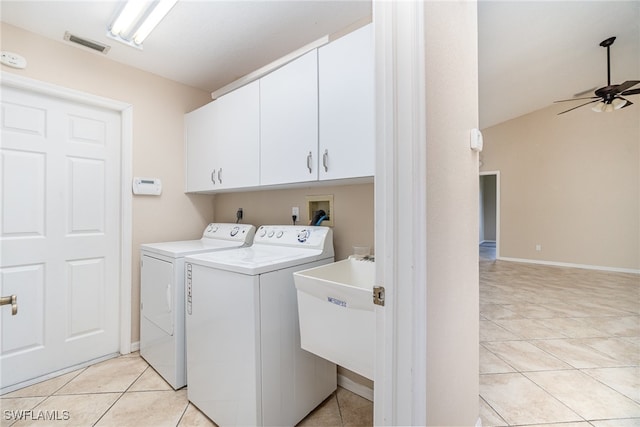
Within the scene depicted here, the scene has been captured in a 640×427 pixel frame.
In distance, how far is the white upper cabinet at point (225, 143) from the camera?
1964 mm

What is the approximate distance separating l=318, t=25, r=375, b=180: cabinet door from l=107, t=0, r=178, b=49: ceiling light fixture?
93cm

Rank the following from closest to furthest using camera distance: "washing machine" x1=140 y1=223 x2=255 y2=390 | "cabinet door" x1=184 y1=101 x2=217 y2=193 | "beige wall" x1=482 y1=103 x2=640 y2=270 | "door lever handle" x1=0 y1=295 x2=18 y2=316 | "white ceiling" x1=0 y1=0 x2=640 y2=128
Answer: "door lever handle" x1=0 y1=295 x2=18 y2=316 < "white ceiling" x1=0 y1=0 x2=640 y2=128 < "washing machine" x1=140 y1=223 x2=255 y2=390 < "cabinet door" x1=184 y1=101 x2=217 y2=193 < "beige wall" x1=482 y1=103 x2=640 y2=270

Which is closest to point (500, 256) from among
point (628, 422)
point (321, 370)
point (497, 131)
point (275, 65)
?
point (497, 131)

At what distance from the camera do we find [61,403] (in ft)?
5.45

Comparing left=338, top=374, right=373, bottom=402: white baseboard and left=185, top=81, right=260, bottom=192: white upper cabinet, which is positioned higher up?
left=185, top=81, right=260, bottom=192: white upper cabinet

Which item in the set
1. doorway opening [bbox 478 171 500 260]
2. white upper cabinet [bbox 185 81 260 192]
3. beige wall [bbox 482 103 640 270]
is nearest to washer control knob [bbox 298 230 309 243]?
white upper cabinet [bbox 185 81 260 192]

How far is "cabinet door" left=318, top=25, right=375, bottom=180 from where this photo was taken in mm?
1354

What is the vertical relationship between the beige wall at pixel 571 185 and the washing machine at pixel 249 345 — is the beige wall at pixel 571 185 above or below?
above

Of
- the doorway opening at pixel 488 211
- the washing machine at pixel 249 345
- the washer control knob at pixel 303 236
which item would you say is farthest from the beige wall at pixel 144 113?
the doorway opening at pixel 488 211

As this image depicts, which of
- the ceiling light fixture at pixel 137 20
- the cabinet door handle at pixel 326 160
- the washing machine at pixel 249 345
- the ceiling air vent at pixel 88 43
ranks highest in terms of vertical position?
the ceiling air vent at pixel 88 43

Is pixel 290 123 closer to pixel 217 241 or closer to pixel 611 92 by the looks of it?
pixel 217 241

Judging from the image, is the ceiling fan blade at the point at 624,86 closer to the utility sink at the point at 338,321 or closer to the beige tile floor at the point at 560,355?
the beige tile floor at the point at 560,355

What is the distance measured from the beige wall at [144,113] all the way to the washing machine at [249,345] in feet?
3.33

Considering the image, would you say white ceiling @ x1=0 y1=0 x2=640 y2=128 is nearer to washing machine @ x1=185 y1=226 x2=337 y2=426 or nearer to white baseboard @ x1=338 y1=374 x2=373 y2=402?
washing machine @ x1=185 y1=226 x2=337 y2=426
